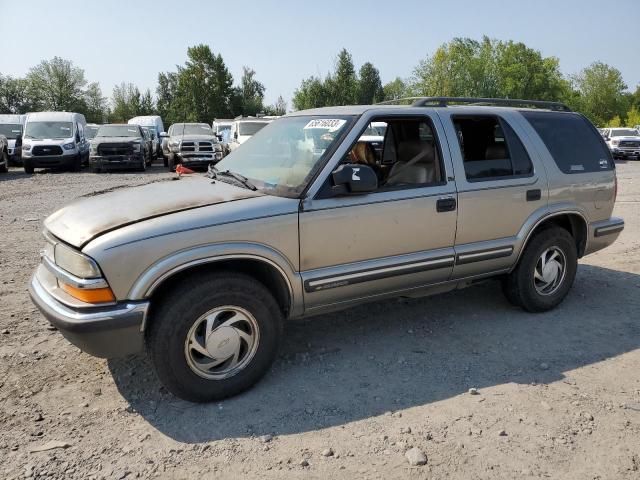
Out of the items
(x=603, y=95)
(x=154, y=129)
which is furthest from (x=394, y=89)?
(x=154, y=129)

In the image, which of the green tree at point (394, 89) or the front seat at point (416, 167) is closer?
the front seat at point (416, 167)

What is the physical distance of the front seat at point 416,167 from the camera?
13.2 ft

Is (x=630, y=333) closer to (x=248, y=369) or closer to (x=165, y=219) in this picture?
(x=248, y=369)

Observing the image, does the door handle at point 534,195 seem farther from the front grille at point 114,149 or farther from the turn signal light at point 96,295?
the front grille at point 114,149

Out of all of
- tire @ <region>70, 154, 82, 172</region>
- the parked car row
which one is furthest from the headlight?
the parked car row

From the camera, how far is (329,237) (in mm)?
3455

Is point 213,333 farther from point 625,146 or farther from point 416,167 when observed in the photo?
point 625,146

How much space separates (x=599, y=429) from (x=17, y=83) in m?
75.6

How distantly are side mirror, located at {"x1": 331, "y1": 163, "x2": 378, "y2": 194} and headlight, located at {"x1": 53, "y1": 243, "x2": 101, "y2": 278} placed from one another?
5.13 ft

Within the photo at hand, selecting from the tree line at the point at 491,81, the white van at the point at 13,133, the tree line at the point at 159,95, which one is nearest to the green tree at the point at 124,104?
the tree line at the point at 159,95

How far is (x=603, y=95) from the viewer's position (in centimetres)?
6831

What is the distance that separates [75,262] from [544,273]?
3848 millimetres

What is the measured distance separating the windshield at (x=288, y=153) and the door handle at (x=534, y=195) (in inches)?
68.5

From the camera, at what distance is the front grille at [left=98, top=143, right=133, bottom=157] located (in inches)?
707
